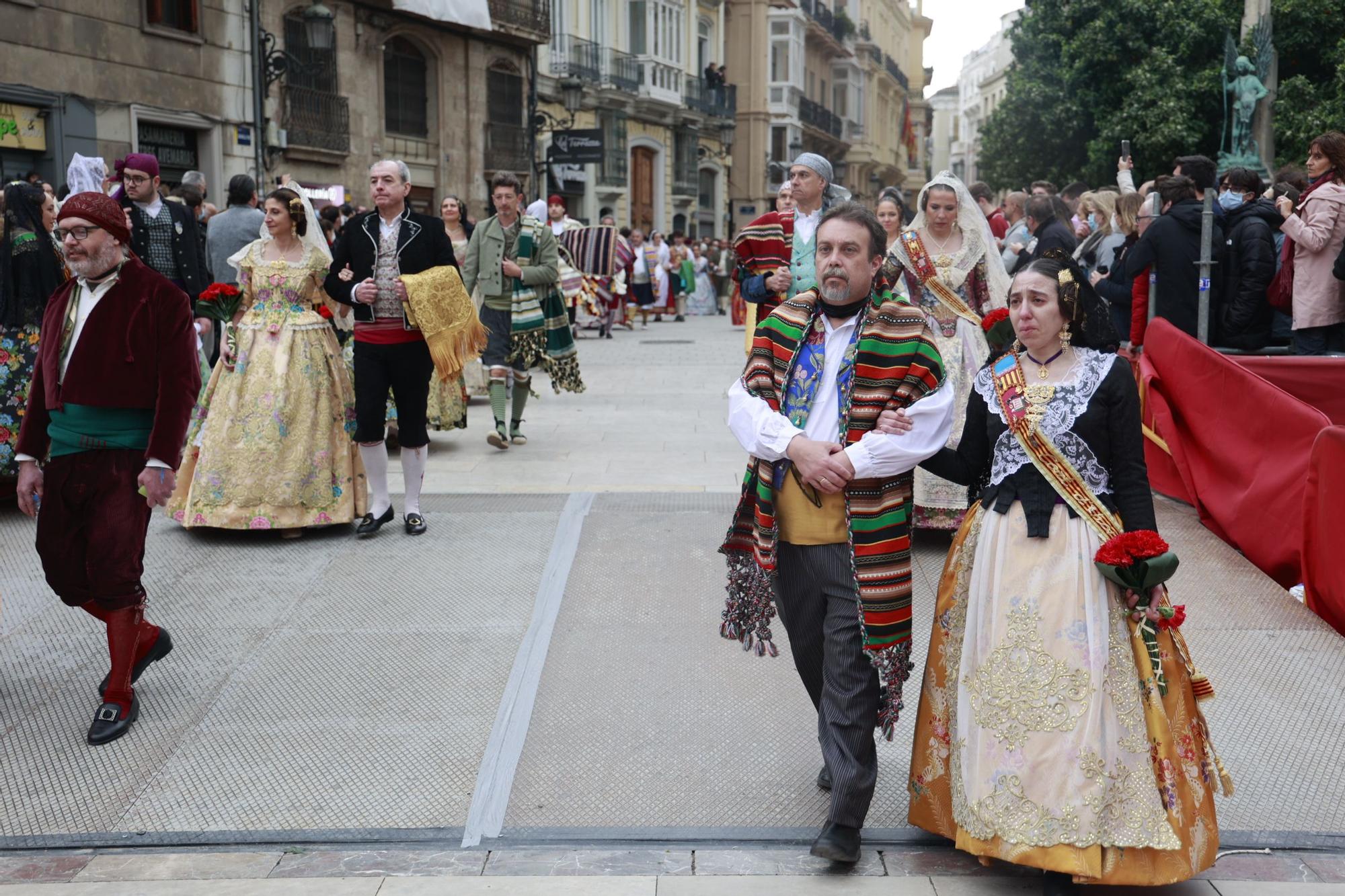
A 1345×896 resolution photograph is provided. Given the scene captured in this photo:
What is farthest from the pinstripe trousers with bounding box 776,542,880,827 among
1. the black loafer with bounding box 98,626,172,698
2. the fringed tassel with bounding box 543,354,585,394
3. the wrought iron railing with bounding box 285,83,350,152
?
the wrought iron railing with bounding box 285,83,350,152

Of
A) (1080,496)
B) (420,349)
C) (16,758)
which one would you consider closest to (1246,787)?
(1080,496)

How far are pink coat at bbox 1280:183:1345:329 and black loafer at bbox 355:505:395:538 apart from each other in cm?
538

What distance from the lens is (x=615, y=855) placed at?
12.2 ft

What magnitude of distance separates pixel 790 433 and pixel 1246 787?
188 cm

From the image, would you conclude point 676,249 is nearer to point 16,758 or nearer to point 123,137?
point 123,137

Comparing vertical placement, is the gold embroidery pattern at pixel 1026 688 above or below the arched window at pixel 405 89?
below

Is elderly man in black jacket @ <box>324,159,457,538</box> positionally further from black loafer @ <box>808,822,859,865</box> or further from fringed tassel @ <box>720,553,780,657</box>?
black loafer @ <box>808,822,859,865</box>

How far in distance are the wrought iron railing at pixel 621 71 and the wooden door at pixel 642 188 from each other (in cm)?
196

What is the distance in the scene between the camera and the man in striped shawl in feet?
11.6

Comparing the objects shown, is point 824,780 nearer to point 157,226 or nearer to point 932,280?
point 932,280

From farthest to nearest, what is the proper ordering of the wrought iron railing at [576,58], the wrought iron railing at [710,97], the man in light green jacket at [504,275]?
the wrought iron railing at [710,97] → the wrought iron railing at [576,58] → the man in light green jacket at [504,275]

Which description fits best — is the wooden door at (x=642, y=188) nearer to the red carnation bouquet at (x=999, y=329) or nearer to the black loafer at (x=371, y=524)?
the black loafer at (x=371, y=524)

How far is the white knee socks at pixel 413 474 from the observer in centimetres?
714

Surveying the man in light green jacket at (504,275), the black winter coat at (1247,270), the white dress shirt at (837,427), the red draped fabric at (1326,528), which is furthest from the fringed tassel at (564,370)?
the white dress shirt at (837,427)
